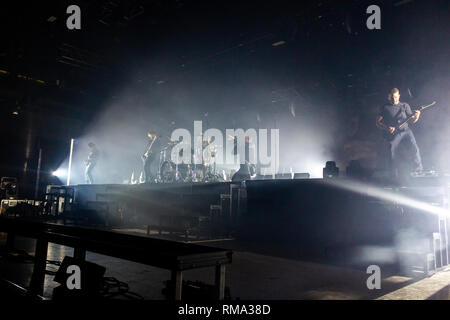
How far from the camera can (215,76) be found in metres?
11.1

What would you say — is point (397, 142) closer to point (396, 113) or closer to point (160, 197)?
point (396, 113)

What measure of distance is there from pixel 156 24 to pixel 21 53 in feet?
14.7

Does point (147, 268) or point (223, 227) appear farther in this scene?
point (223, 227)

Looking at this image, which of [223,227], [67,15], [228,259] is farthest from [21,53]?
[228,259]

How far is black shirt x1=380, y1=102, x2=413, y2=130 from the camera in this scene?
20.4 ft

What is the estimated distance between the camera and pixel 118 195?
9188 millimetres

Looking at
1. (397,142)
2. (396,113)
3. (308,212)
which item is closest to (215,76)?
(396,113)

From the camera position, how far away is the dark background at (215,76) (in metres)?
7.61

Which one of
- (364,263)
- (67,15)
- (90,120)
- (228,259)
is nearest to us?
(228,259)

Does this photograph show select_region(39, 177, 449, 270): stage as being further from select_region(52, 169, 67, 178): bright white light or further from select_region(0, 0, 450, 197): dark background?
select_region(52, 169, 67, 178): bright white light

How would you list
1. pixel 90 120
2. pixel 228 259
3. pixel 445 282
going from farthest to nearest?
pixel 90 120 → pixel 445 282 → pixel 228 259

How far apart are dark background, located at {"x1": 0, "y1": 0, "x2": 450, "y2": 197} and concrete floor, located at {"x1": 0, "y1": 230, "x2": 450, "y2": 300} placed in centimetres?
608

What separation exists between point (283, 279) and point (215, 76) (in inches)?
357

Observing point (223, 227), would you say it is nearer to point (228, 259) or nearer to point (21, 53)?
point (228, 259)
